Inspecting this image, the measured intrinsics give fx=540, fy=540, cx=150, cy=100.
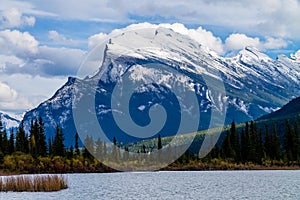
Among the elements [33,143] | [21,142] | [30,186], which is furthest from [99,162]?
[30,186]

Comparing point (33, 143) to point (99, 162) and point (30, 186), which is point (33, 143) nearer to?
point (99, 162)

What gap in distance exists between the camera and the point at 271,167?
183m

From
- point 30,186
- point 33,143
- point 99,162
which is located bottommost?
point 30,186

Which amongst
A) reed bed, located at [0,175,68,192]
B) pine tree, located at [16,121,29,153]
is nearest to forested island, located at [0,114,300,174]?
pine tree, located at [16,121,29,153]

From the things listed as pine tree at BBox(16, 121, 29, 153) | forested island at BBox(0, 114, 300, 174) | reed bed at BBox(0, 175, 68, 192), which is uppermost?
pine tree at BBox(16, 121, 29, 153)

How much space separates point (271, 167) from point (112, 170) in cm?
5411

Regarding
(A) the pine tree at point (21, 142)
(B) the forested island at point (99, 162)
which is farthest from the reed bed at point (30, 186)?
(A) the pine tree at point (21, 142)

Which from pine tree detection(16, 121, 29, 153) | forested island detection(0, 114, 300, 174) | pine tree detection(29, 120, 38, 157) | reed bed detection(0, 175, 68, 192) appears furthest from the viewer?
pine tree detection(16, 121, 29, 153)

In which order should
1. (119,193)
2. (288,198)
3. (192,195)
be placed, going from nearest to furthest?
(288,198)
(192,195)
(119,193)

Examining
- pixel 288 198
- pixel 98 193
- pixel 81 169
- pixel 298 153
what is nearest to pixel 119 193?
pixel 98 193

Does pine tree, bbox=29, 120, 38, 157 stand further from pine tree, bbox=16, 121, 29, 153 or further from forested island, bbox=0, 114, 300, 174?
pine tree, bbox=16, 121, 29, 153

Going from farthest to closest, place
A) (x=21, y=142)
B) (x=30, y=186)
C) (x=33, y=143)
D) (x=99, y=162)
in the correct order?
(x=21, y=142), (x=99, y=162), (x=33, y=143), (x=30, y=186)

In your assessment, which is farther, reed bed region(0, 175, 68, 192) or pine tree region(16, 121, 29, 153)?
pine tree region(16, 121, 29, 153)

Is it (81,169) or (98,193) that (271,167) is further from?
(98,193)
